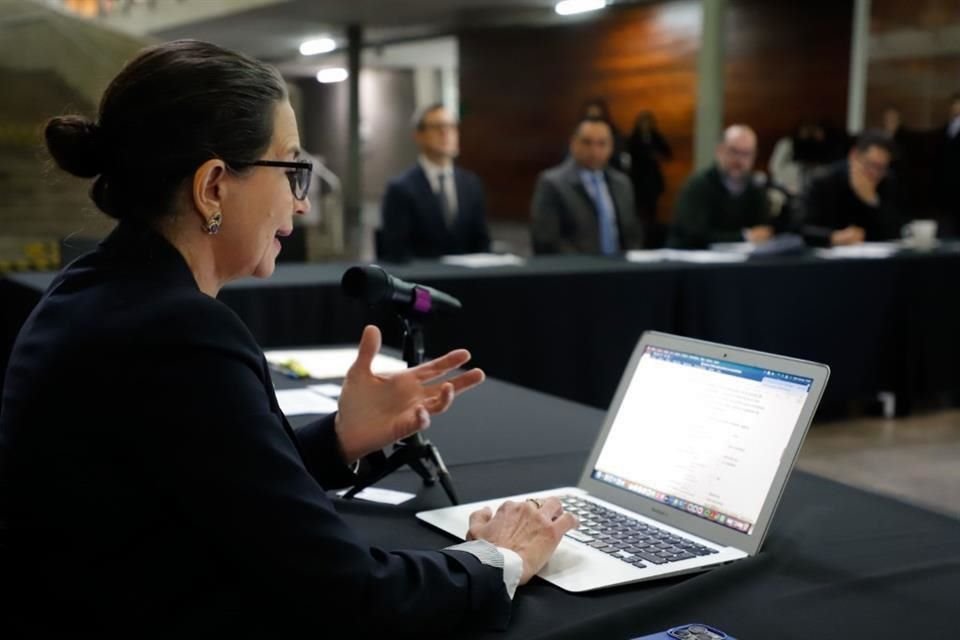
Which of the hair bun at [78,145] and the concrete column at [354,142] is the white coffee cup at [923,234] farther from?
the concrete column at [354,142]

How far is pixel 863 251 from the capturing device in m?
4.96

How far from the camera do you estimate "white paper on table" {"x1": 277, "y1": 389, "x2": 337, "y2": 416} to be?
188 centimetres

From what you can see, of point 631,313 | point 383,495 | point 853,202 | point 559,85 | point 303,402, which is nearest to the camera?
point 383,495

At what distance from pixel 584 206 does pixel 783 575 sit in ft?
13.3

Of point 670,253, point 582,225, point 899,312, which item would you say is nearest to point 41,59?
point 582,225

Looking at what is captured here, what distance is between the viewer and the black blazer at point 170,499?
89 centimetres

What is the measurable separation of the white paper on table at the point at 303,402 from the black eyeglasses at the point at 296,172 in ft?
2.44

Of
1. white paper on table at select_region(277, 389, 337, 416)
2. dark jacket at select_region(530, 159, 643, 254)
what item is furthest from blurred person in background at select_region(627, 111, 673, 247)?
white paper on table at select_region(277, 389, 337, 416)

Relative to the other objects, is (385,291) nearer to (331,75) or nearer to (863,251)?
(863,251)

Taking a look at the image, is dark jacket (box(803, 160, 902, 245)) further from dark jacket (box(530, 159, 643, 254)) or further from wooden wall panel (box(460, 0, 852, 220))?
wooden wall panel (box(460, 0, 852, 220))

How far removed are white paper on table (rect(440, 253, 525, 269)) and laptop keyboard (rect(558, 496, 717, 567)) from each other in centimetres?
301

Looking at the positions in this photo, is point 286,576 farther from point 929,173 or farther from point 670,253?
point 929,173

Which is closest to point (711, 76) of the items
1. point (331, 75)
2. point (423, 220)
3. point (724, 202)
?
point (724, 202)

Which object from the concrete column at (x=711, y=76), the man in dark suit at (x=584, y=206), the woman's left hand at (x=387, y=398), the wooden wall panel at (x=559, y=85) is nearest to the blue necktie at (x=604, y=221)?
the man in dark suit at (x=584, y=206)
